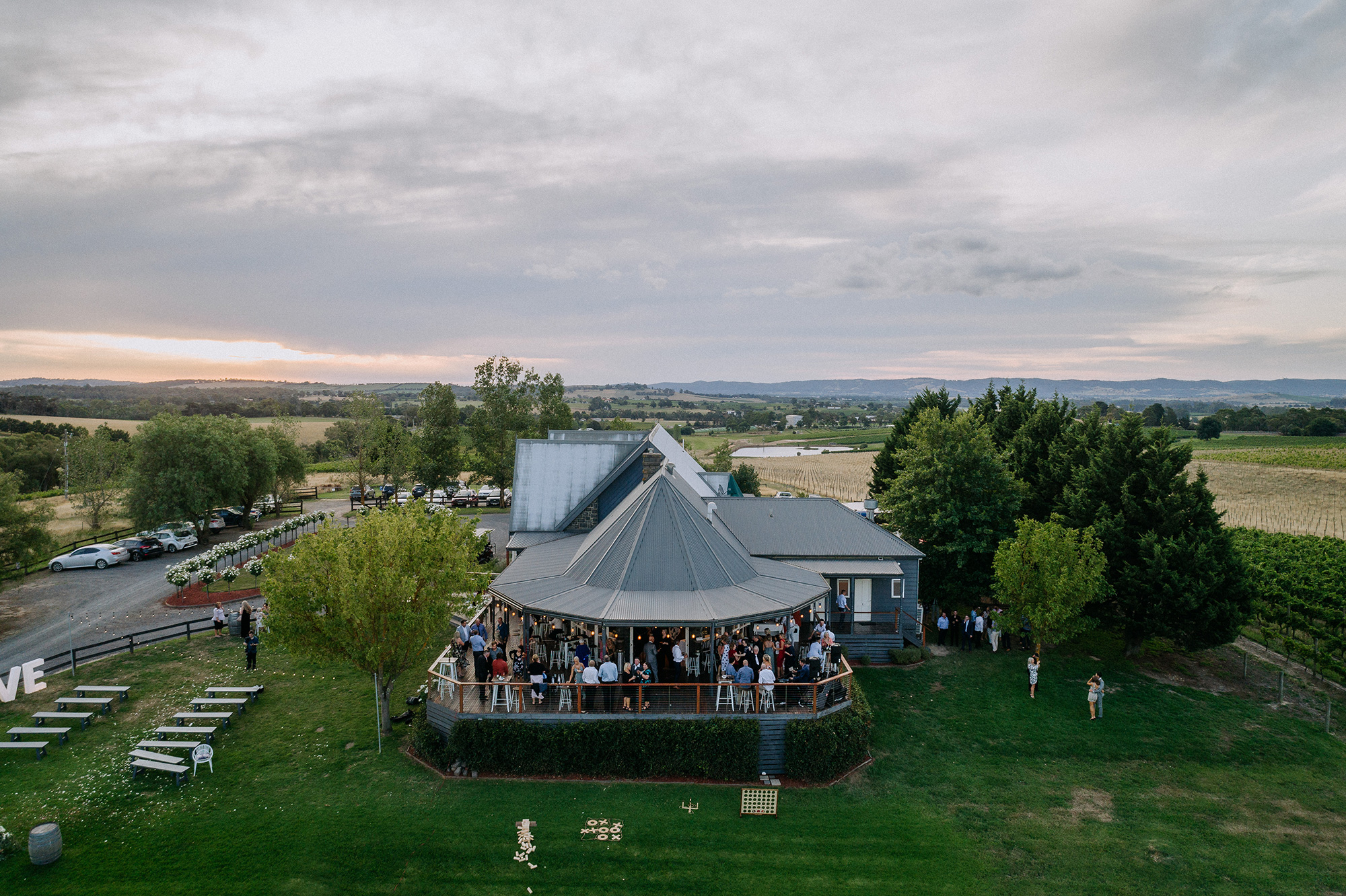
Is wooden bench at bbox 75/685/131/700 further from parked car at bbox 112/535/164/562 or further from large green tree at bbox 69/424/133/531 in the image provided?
large green tree at bbox 69/424/133/531

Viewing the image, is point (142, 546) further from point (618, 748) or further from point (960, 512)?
point (960, 512)

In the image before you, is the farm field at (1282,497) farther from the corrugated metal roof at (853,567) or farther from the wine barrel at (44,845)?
the wine barrel at (44,845)

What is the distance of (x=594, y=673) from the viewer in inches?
661

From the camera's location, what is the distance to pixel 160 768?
1585 cm

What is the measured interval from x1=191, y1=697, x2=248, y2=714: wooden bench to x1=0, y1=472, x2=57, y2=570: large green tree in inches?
685

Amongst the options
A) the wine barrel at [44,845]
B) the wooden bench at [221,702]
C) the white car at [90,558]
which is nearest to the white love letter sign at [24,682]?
the wooden bench at [221,702]

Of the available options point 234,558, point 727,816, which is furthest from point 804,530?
point 234,558

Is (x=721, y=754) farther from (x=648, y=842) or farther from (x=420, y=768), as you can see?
(x=420, y=768)

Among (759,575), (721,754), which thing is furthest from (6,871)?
A: (759,575)

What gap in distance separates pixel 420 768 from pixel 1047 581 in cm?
2046

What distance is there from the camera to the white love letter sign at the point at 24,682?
1981 centimetres

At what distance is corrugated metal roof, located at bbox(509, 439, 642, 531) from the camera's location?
28188mm

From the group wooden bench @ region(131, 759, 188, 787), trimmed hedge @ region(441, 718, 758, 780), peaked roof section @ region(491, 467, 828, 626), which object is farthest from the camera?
peaked roof section @ region(491, 467, 828, 626)

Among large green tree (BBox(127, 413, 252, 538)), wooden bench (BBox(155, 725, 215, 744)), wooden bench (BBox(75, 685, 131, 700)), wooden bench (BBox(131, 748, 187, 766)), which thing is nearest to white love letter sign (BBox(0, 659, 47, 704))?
wooden bench (BBox(75, 685, 131, 700))
